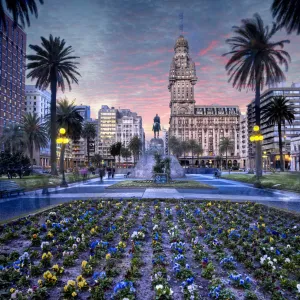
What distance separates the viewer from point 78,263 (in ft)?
21.2

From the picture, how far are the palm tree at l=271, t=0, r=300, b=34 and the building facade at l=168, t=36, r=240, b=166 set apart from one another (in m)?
165

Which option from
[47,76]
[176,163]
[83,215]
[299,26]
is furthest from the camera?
[176,163]

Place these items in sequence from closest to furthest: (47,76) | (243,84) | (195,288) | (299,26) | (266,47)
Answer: (195,288) → (299,26) → (266,47) → (243,84) → (47,76)

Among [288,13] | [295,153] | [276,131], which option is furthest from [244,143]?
[288,13]

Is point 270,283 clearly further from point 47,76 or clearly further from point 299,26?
point 47,76

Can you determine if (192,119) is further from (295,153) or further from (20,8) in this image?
(20,8)

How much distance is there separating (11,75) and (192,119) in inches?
4536

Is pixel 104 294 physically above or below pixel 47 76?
below

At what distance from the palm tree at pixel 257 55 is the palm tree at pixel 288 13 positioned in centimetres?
1237

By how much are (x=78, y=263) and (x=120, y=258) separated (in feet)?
3.13

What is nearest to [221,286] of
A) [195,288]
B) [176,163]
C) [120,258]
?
[195,288]

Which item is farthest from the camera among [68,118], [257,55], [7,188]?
[68,118]

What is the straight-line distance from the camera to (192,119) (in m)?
191

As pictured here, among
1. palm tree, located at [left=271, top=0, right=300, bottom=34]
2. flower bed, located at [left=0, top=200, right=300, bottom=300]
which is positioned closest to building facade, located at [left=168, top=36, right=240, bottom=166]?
palm tree, located at [left=271, top=0, right=300, bottom=34]
